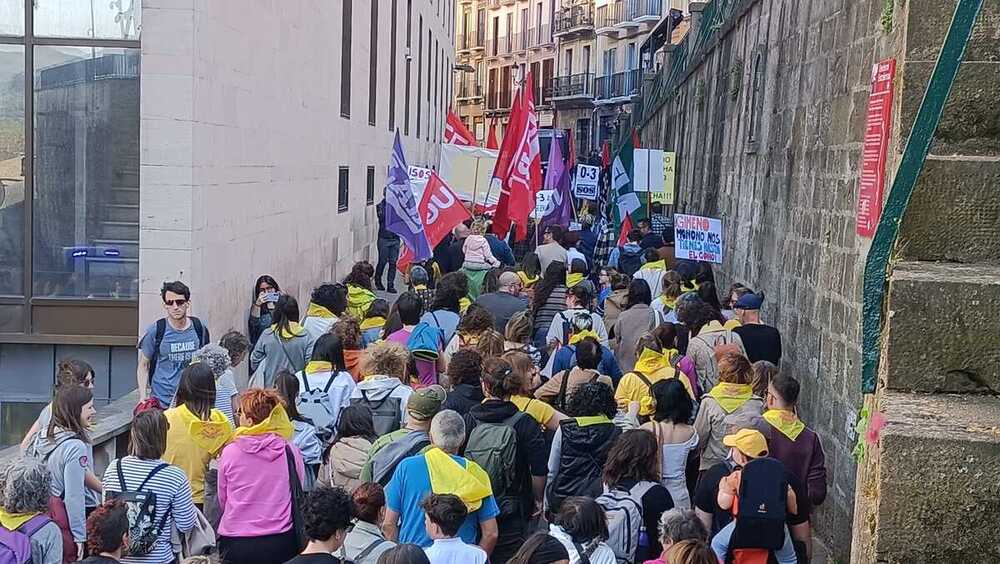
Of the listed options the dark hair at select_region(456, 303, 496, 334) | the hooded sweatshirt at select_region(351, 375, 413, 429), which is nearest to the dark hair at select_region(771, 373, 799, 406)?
the hooded sweatshirt at select_region(351, 375, 413, 429)

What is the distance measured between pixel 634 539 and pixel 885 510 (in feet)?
10.5

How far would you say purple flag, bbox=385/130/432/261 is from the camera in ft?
45.9

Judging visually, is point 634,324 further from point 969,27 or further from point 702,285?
point 969,27

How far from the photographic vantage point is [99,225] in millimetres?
11242

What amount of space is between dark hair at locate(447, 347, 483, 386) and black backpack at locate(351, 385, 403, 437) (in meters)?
0.33

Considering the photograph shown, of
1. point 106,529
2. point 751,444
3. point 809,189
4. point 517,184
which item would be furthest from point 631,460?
point 517,184

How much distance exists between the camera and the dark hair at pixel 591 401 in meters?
6.64

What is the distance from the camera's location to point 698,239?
12164 millimetres

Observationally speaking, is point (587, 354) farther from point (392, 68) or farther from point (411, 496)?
point (392, 68)

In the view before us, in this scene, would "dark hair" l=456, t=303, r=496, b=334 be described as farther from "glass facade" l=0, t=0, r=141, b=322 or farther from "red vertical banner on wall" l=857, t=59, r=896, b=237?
"glass facade" l=0, t=0, r=141, b=322

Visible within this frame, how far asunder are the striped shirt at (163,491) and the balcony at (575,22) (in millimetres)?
58195

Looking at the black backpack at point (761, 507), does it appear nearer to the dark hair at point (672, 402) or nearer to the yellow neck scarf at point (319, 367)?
the dark hair at point (672, 402)

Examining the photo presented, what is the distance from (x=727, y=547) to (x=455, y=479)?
1290mm

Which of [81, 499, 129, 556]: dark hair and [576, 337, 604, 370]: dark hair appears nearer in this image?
[81, 499, 129, 556]: dark hair
